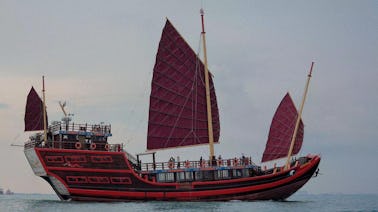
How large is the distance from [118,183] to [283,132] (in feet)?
39.0

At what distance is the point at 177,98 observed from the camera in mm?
33469

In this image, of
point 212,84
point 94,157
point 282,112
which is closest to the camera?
point 94,157

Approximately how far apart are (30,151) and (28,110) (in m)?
3.88

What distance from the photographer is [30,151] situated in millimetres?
31062

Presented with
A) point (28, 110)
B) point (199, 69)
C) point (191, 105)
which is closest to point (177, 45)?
point (199, 69)

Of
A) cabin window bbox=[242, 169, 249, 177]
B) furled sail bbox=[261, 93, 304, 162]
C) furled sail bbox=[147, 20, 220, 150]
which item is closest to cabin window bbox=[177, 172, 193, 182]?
furled sail bbox=[147, 20, 220, 150]

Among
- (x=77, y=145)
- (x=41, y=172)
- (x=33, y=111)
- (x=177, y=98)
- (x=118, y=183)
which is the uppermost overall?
(x=177, y=98)

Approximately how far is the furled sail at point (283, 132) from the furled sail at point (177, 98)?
13.9 ft

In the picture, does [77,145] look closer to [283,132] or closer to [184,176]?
[184,176]

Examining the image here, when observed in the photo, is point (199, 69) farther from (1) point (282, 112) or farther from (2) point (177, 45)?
(1) point (282, 112)

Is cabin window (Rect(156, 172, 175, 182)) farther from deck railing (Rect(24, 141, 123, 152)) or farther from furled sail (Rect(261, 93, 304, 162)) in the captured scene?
furled sail (Rect(261, 93, 304, 162))

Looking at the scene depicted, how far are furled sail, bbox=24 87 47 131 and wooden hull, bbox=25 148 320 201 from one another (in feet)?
8.65

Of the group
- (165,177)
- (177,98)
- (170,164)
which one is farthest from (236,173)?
(177,98)

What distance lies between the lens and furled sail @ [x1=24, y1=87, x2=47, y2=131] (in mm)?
33125
